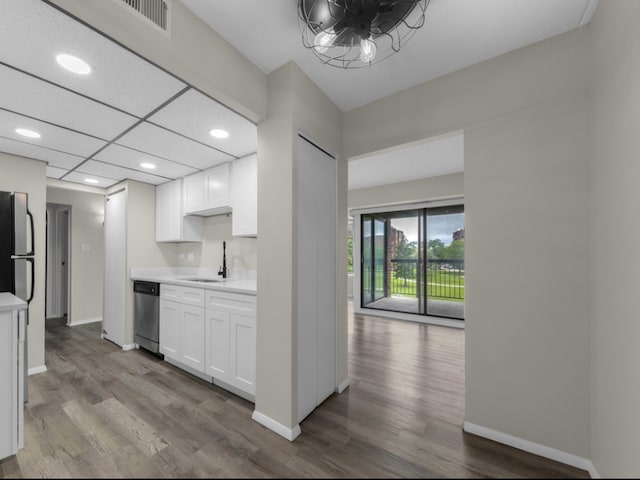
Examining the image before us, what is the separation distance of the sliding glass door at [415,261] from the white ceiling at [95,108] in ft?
10.8

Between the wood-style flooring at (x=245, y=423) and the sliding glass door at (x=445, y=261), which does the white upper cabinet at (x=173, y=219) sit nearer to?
the wood-style flooring at (x=245, y=423)

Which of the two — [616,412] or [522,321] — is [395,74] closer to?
[522,321]

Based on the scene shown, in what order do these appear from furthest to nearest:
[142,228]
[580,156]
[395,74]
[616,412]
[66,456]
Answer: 1. [142,228]
2. [395,74]
3. [580,156]
4. [616,412]
5. [66,456]

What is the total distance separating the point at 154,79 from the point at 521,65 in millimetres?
2064

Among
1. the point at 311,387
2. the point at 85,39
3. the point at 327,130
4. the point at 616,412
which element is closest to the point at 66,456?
the point at 311,387

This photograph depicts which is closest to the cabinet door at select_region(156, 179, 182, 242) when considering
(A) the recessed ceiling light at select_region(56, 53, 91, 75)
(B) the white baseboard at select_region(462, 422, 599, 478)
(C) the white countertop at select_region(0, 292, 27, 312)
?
(A) the recessed ceiling light at select_region(56, 53, 91, 75)

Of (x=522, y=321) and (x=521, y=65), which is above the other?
(x=521, y=65)

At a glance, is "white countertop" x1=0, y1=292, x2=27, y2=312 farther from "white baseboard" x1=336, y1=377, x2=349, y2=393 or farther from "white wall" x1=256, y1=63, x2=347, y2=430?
"white baseboard" x1=336, y1=377, x2=349, y2=393

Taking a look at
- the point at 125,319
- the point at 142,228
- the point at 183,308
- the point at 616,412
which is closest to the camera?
the point at 616,412

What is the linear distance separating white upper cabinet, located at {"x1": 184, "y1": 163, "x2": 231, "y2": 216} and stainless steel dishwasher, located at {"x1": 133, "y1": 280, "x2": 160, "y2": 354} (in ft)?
3.13

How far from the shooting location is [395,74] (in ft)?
5.65

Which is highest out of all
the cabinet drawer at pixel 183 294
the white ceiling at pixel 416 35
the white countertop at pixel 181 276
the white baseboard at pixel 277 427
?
the white ceiling at pixel 416 35

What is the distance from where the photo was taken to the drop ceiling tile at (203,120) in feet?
Answer: 5.22

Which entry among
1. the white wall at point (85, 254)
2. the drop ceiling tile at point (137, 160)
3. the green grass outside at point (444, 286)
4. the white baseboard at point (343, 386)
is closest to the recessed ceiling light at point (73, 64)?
the drop ceiling tile at point (137, 160)
